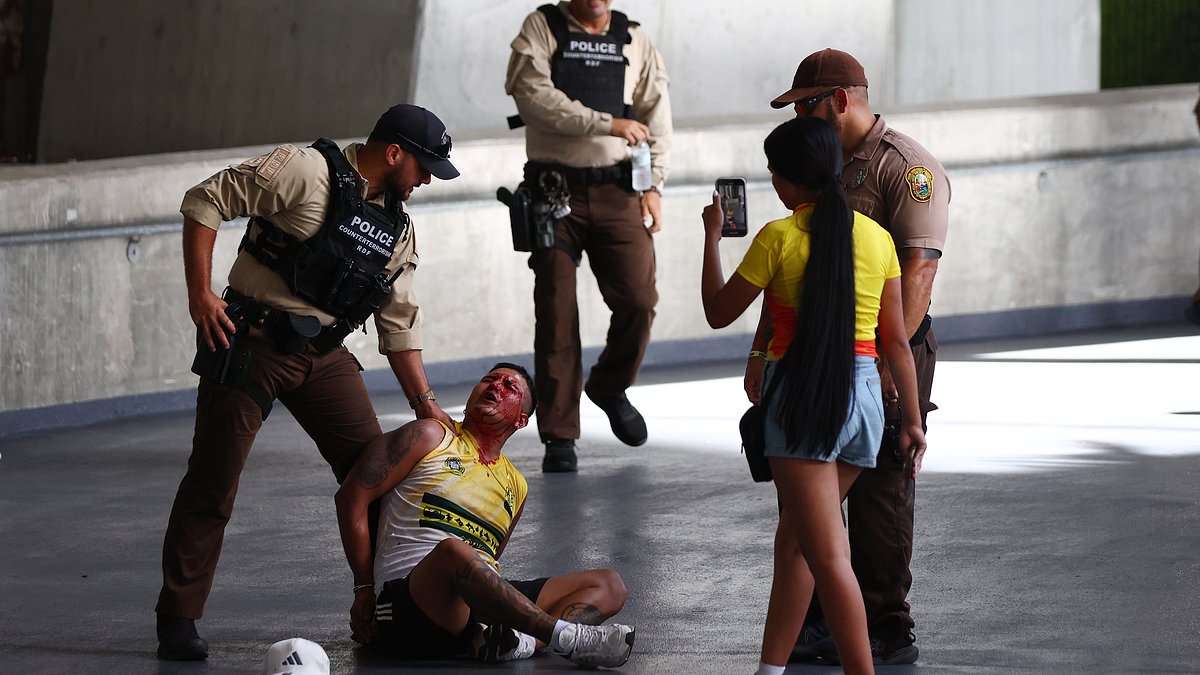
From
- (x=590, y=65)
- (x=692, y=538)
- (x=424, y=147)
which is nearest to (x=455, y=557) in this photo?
(x=424, y=147)

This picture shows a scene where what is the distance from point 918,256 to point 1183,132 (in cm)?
722

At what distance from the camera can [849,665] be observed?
3969mm

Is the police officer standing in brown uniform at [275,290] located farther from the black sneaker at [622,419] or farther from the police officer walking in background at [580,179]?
the black sneaker at [622,419]

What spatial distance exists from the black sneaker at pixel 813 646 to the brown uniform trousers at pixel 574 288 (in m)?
2.68

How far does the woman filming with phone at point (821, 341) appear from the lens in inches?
154

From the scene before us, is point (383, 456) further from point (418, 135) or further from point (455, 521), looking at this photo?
point (418, 135)

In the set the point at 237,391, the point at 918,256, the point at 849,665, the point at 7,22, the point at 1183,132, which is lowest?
the point at 849,665

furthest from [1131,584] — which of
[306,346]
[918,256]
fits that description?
[306,346]

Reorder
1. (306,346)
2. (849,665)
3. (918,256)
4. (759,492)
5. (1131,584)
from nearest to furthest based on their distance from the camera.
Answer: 1. (849,665)
2. (918,256)
3. (306,346)
4. (1131,584)
5. (759,492)

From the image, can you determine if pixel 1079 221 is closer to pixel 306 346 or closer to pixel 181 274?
pixel 181 274

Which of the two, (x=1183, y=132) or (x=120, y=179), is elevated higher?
(x=1183, y=132)

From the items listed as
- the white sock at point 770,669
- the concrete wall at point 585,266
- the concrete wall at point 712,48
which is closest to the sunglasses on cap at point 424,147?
the white sock at point 770,669

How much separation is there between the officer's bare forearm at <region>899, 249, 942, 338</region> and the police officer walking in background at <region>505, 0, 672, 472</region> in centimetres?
291

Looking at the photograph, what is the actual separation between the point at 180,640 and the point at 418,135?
1479 millimetres
